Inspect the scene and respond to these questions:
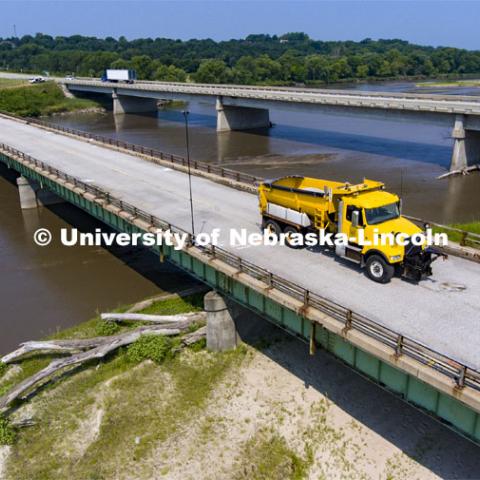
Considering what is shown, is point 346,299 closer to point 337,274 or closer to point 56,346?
A: point 337,274

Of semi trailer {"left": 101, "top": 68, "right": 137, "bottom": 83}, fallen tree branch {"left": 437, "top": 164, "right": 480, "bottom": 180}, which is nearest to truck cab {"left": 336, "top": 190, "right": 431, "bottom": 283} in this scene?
fallen tree branch {"left": 437, "top": 164, "right": 480, "bottom": 180}

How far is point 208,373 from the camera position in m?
19.9

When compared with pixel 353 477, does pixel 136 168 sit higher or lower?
higher

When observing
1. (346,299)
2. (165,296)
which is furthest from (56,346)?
(346,299)

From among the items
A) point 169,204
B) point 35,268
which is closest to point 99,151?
point 35,268

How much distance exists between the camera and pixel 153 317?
2247cm

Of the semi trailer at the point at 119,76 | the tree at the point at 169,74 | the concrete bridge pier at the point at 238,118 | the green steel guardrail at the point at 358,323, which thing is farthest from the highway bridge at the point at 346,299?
the tree at the point at 169,74

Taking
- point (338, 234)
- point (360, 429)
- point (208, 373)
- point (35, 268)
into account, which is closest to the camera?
point (360, 429)

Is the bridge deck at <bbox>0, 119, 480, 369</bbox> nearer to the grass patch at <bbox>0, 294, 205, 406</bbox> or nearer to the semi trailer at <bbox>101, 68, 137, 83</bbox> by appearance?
the grass patch at <bbox>0, 294, 205, 406</bbox>

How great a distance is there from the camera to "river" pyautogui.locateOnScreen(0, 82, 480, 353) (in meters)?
27.2

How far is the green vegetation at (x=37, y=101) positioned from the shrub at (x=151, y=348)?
320 feet

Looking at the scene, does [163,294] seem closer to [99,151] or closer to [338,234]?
[338,234]

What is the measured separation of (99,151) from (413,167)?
104 feet

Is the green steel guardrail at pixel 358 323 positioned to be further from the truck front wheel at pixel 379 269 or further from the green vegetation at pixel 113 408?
the green vegetation at pixel 113 408
